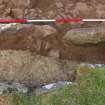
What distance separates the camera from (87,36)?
483cm

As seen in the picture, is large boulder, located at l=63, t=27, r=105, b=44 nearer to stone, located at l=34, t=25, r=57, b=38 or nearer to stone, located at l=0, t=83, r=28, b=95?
stone, located at l=34, t=25, r=57, b=38

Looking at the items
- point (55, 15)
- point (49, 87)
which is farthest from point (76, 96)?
point (55, 15)

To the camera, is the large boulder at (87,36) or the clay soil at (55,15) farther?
the clay soil at (55,15)

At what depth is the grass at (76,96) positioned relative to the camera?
11.7 ft

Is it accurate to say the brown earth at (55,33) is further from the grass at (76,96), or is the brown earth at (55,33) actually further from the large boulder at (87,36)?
the grass at (76,96)

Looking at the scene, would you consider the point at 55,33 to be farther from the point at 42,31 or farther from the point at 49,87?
the point at 49,87

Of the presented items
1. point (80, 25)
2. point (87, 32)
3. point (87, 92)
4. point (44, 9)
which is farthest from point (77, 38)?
point (87, 92)

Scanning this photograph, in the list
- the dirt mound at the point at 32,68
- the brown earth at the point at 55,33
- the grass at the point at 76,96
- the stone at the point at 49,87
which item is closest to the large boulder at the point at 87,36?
the brown earth at the point at 55,33

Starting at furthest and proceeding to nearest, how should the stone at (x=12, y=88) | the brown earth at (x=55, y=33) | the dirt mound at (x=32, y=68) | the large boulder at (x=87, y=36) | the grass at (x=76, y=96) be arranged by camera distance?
the brown earth at (x=55, y=33) < the large boulder at (x=87, y=36) < the dirt mound at (x=32, y=68) < the stone at (x=12, y=88) < the grass at (x=76, y=96)

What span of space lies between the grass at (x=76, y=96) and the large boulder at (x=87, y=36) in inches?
41.1

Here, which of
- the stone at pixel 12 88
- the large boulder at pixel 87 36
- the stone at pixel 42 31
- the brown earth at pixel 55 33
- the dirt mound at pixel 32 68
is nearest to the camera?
the stone at pixel 12 88

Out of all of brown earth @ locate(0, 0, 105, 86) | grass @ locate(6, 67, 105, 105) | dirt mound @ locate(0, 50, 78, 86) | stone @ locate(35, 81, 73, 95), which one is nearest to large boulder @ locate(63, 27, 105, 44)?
brown earth @ locate(0, 0, 105, 86)

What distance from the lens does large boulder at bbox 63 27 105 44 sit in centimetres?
484

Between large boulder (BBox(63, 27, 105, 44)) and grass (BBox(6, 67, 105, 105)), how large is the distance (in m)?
1.04
